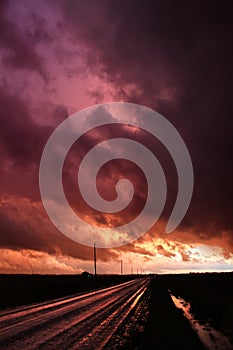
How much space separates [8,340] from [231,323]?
8.89m

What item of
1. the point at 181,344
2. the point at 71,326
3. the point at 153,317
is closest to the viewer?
the point at 181,344

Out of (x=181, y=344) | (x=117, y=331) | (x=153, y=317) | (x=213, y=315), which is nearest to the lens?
(x=181, y=344)

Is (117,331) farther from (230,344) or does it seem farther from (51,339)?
(230,344)

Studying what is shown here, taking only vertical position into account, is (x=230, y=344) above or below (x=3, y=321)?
below

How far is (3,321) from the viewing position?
1596 centimetres

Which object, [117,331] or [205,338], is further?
[117,331]

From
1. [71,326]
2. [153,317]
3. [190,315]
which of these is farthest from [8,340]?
[190,315]

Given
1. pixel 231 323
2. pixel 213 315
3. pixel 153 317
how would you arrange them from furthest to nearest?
pixel 213 315
pixel 153 317
pixel 231 323

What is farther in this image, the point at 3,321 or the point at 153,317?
the point at 153,317

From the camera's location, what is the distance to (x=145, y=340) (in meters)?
11.4

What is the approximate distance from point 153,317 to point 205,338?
5645mm

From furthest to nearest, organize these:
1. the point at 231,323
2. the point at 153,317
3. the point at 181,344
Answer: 1. the point at 153,317
2. the point at 231,323
3. the point at 181,344

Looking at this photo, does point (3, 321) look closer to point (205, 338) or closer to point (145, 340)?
point (145, 340)

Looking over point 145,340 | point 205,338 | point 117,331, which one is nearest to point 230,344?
point 205,338
